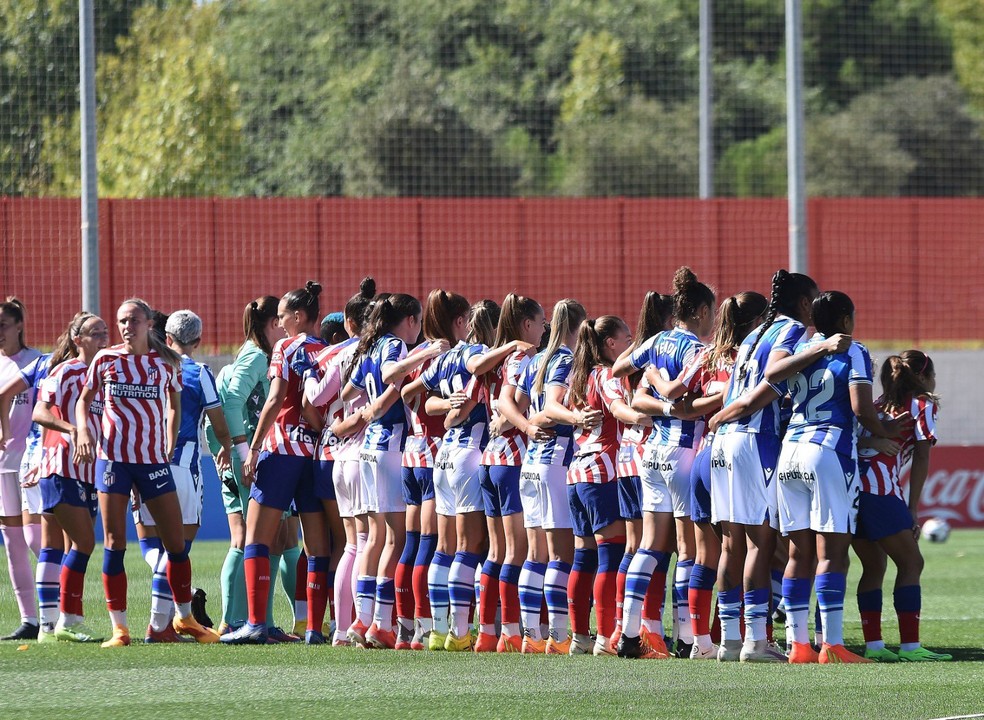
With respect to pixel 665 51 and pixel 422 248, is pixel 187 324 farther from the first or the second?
pixel 665 51

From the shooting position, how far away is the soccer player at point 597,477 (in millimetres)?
8836

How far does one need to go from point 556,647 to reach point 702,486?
1.28 meters

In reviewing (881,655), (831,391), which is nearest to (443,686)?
(831,391)

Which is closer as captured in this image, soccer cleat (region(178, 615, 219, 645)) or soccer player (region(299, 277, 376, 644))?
soccer player (region(299, 277, 376, 644))

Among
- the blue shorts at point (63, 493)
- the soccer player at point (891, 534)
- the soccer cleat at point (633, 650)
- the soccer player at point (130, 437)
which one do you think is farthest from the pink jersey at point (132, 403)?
the soccer player at point (891, 534)

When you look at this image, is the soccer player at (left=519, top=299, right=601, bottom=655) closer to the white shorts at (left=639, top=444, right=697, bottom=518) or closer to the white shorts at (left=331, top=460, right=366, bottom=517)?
the white shorts at (left=639, top=444, right=697, bottom=518)

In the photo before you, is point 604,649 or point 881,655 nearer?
point 881,655

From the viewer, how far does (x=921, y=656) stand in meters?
8.82

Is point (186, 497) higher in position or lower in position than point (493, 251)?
lower

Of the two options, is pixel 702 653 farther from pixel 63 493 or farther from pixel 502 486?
pixel 63 493

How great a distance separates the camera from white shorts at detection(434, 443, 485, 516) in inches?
358

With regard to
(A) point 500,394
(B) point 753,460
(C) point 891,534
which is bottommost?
(C) point 891,534

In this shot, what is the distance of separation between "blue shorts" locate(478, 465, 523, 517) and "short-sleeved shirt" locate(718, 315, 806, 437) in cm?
125

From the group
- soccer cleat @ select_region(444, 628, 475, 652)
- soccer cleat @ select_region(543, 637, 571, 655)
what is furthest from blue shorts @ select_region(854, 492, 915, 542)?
soccer cleat @ select_region(444, 628, 475, 652)
